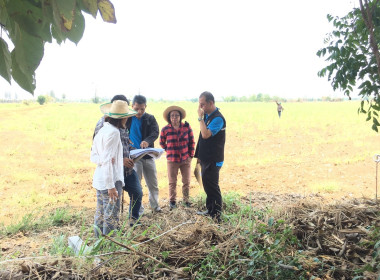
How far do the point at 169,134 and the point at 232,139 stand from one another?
1185 cm

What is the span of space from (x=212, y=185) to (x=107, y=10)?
326 centimetres

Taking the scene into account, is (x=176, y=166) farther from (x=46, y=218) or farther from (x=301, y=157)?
(x=301, y=157)

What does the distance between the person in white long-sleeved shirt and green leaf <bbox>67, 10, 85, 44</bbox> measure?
2.19m

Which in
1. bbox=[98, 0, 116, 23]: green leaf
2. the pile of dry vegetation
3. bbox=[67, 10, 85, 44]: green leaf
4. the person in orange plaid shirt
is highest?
bbox=[98, 0, 116, 23]: green leaf

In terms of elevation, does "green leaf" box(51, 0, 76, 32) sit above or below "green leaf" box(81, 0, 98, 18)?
below

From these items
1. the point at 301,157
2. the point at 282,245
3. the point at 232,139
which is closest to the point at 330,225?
the point at 282,245

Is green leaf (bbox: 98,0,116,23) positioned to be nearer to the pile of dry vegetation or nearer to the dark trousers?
the pile of dry vegetation

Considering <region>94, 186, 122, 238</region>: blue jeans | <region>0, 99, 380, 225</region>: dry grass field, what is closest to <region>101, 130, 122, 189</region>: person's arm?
<region>94, 186, 122, 238</region>: blue jeans

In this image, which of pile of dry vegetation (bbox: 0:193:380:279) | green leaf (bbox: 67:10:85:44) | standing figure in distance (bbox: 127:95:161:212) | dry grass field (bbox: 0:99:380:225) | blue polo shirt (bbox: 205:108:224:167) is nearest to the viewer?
green leaf (bbox: 67:10:85:44)

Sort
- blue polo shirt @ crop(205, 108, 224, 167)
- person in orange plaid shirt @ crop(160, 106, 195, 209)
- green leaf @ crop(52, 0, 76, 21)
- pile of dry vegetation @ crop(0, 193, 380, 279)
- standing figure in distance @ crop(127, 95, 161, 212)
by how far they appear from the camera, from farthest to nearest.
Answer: person in orange plaid shirt @ crop(160, 106, 195, 209)
standing figure in distance @ crop(127, 95, 161, 212)
blue polo shirt @ crop(205, 108, 224, 167)
pile of dry vegetation @ crop(0, 193, 380, 279)
green leaf @ crop(52, 0, 76, 21)

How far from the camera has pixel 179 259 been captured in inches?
92.1

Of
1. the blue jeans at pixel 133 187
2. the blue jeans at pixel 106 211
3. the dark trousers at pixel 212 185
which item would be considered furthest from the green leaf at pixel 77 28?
the dark trousers at pixel 212 185

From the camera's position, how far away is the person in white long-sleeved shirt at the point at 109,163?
3.06 m

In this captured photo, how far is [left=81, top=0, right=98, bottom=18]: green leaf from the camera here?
3.08 feet
